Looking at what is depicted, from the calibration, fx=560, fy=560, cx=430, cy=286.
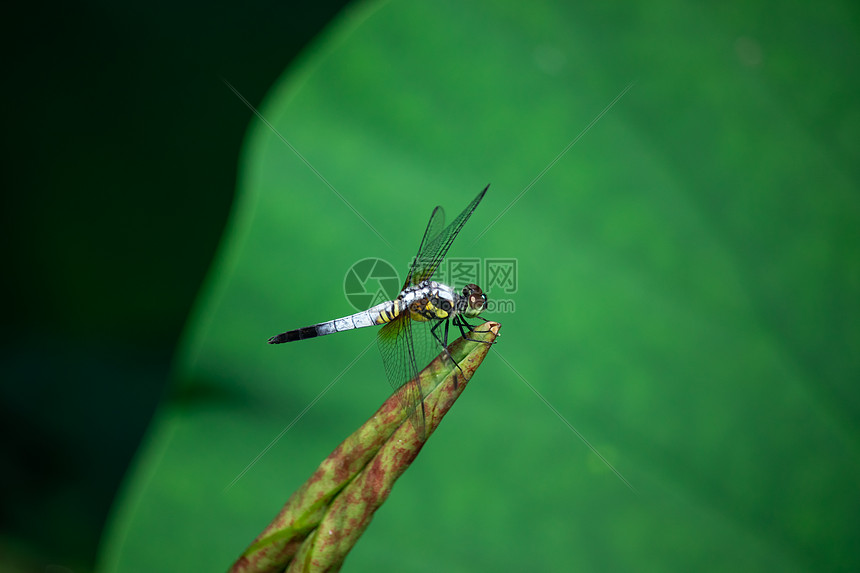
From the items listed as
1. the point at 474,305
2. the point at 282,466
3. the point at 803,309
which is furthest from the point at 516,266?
the point at 282,466

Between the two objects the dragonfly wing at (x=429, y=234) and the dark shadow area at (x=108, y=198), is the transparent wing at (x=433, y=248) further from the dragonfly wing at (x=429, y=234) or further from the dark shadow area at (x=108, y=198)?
the dark shadow area at (x=108, y=198)

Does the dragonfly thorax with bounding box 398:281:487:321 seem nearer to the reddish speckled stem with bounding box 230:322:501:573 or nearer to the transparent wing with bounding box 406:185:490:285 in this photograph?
the transparent wing with bounding box 406:185:490:285

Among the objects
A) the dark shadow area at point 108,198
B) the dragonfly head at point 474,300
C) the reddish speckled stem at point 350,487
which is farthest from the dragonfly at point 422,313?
the dark shadow area at point 108,198

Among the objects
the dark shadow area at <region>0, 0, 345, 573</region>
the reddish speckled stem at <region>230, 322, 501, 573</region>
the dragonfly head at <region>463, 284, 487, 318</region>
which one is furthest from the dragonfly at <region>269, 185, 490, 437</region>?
the dark shadow area at <region>0, 0, 345, 573</region>

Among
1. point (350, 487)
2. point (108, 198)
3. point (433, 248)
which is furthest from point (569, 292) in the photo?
point (108, 198)

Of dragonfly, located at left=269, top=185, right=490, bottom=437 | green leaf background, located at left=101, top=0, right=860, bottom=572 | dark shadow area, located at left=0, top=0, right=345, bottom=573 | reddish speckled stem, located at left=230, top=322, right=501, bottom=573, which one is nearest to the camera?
reddish speckled stem, located at left=230, top=322, right=501, bottom=573
